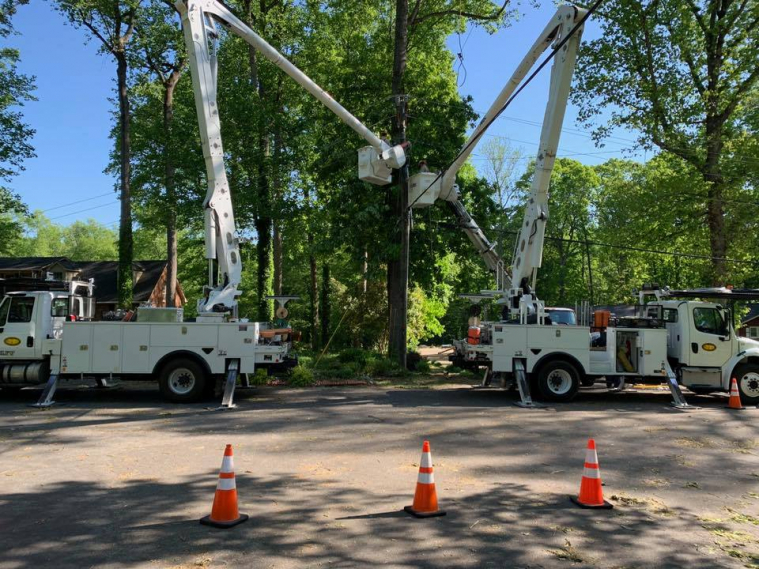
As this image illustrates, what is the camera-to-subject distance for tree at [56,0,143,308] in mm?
24359

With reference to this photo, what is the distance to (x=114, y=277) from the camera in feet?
135

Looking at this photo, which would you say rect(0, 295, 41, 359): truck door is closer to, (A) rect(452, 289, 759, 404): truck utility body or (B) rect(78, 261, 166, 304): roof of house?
(A) rect(452, 289, 759, 404): truck utility body

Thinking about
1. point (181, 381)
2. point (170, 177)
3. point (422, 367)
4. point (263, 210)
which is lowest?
point (181, 381)

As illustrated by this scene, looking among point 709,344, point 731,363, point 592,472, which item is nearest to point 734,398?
point 731,363

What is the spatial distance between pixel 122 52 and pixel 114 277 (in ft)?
66.8

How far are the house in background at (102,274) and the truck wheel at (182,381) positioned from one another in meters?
20.5

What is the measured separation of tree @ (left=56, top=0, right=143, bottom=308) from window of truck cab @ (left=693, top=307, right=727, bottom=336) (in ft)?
72.5

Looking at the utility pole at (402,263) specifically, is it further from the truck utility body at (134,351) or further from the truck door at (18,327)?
the truck door at (18,327)

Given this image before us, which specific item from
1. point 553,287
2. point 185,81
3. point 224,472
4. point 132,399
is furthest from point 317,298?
point 224,472

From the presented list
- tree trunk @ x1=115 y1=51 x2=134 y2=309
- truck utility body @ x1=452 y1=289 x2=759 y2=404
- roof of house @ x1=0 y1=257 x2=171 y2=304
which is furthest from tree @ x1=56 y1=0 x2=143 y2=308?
truck utility body @ x1=452 y1=289 x2=759 y2=404

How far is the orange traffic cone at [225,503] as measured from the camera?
5.11m

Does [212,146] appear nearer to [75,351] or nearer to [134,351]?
[134,351]

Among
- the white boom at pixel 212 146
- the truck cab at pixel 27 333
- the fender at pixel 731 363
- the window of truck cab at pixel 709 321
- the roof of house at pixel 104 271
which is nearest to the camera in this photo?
the truck cab at pixel 27 333

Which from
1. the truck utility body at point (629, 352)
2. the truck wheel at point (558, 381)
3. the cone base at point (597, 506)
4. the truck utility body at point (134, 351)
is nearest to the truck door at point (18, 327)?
the truck utility body at point (134, 351)
